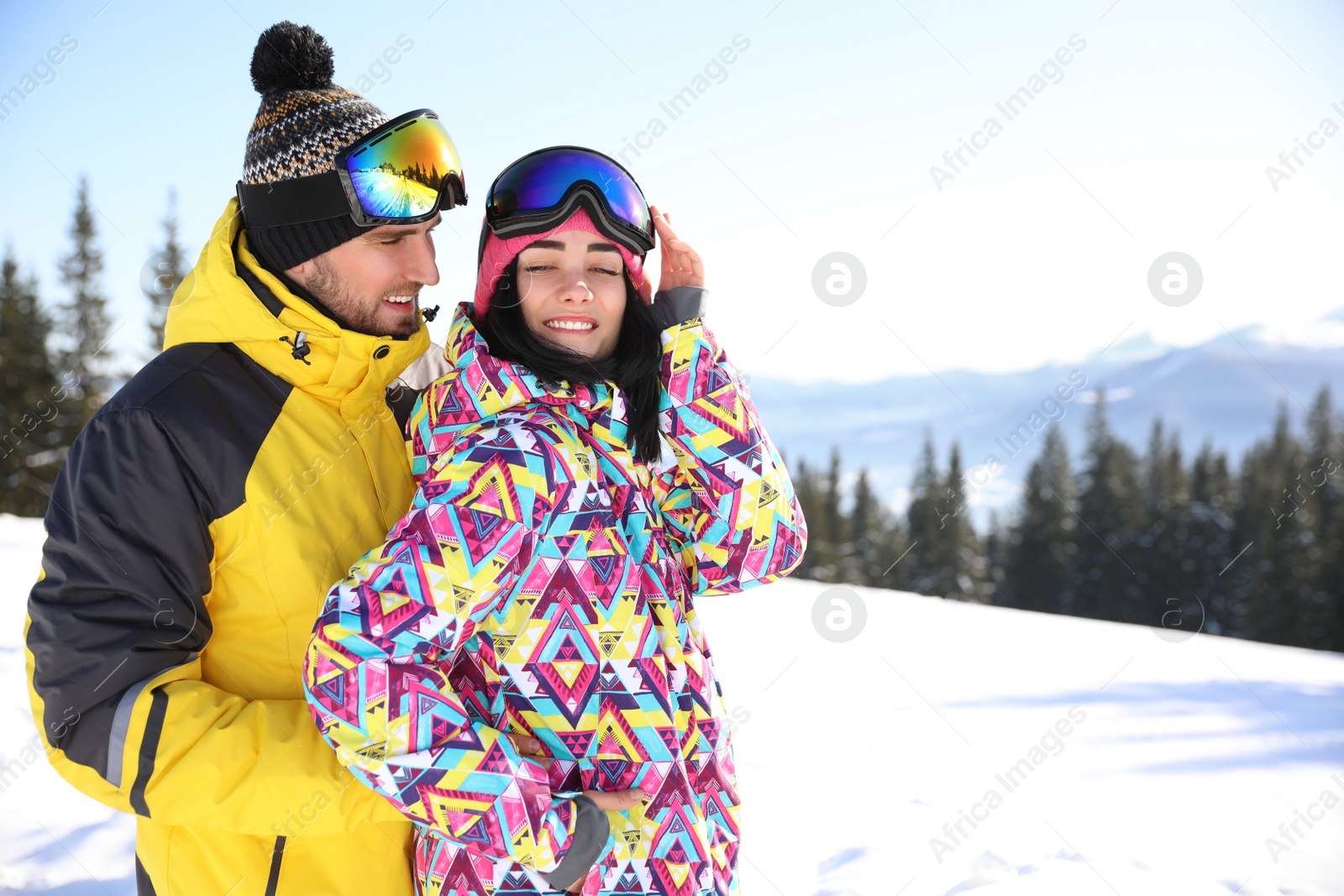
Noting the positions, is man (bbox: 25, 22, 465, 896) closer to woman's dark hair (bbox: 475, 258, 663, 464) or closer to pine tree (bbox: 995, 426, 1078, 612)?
woman's dark hair (bbox: 475, 258, 663, 464)

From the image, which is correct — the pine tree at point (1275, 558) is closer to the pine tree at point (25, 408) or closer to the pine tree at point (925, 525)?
the pine tree at point (925, 525)

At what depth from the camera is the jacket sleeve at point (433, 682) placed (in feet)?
5.03

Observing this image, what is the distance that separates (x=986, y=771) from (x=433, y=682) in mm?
4410

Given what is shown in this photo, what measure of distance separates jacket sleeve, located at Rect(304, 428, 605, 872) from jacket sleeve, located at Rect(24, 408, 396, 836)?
20cm

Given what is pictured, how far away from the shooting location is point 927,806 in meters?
4.48

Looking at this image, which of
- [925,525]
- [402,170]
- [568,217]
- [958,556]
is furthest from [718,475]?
[925,525]

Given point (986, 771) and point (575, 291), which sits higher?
point (575, 291)

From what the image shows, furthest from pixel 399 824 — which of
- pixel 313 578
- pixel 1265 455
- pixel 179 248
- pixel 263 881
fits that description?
pixel 1265 455

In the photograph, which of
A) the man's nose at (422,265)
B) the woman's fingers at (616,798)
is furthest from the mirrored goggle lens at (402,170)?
the woman's fingers at (616,798)

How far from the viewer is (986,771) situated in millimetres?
5066

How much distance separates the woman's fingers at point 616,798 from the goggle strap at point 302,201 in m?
1.48

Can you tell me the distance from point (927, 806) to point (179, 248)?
40.7 m

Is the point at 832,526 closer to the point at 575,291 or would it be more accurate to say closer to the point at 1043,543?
the point at 1043,543

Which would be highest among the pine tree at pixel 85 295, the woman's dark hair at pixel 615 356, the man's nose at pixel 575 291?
the man's nose at pixel 575 291
